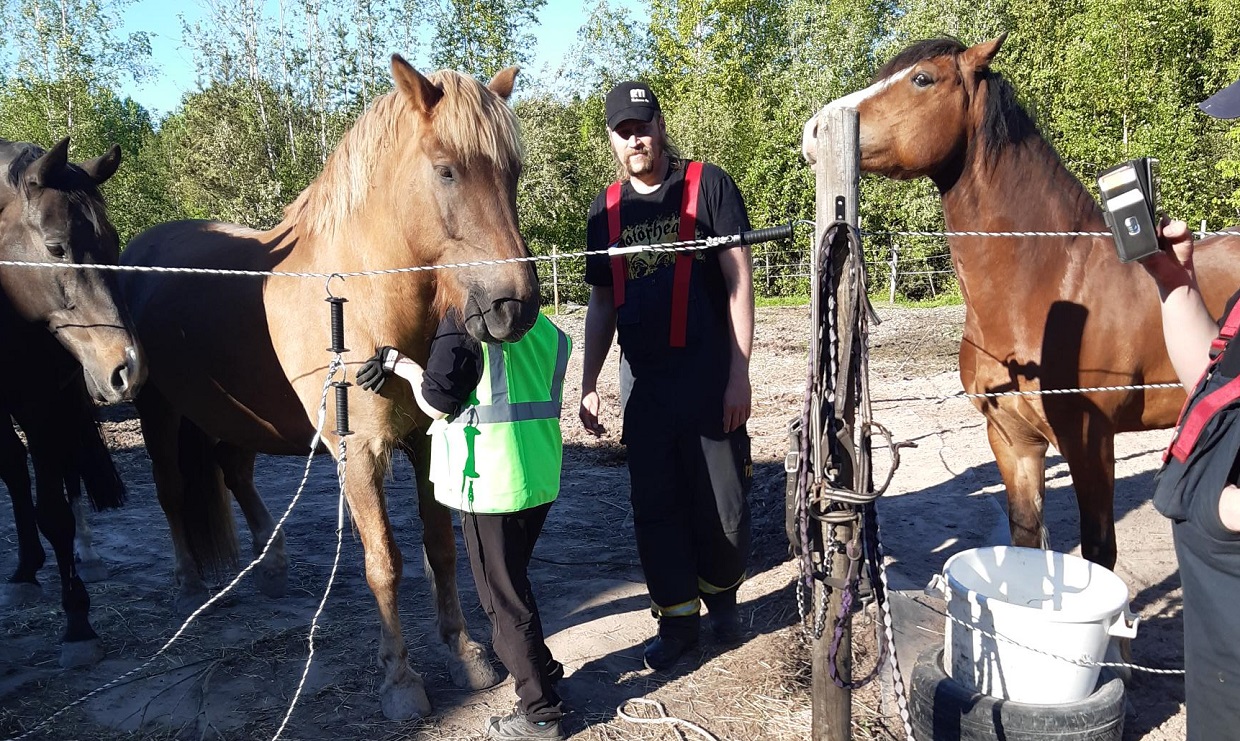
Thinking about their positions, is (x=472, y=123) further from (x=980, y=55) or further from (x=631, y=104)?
(x=980, y=55)

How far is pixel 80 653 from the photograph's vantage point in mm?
3412

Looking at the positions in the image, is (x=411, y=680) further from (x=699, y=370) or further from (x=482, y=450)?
(x=699, y=370)

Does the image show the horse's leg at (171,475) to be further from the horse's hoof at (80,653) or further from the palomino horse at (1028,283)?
the palomino horse at (1028,283)

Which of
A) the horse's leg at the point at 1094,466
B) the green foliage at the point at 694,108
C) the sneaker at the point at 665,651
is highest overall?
the green foliage at the point at 694,108

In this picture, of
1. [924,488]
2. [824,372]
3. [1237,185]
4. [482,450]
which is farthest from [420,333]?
[1237,185]

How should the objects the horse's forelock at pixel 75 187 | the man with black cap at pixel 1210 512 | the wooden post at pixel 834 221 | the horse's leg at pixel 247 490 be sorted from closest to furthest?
the man with black cap at pixel 1210 512 < the wooden post at pixel 834 221 < the horse's forelock at pixel 75 187 < the horse's leg at pixel 247 490

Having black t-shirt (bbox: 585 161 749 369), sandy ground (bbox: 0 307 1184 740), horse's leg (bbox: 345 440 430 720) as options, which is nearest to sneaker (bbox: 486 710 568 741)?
sandy ground (bbox: 0 307 1184 740)

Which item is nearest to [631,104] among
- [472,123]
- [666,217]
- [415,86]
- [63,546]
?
[666,217]

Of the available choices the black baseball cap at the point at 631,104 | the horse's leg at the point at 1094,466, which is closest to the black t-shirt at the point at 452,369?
the black baseball cap at the point at 631,104

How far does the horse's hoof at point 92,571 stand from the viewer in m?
4.38

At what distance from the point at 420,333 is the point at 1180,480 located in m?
2.37

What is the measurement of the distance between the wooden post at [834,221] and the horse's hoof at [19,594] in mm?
4290

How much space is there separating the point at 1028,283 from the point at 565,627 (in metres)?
2.57

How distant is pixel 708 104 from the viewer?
73.3 feet
